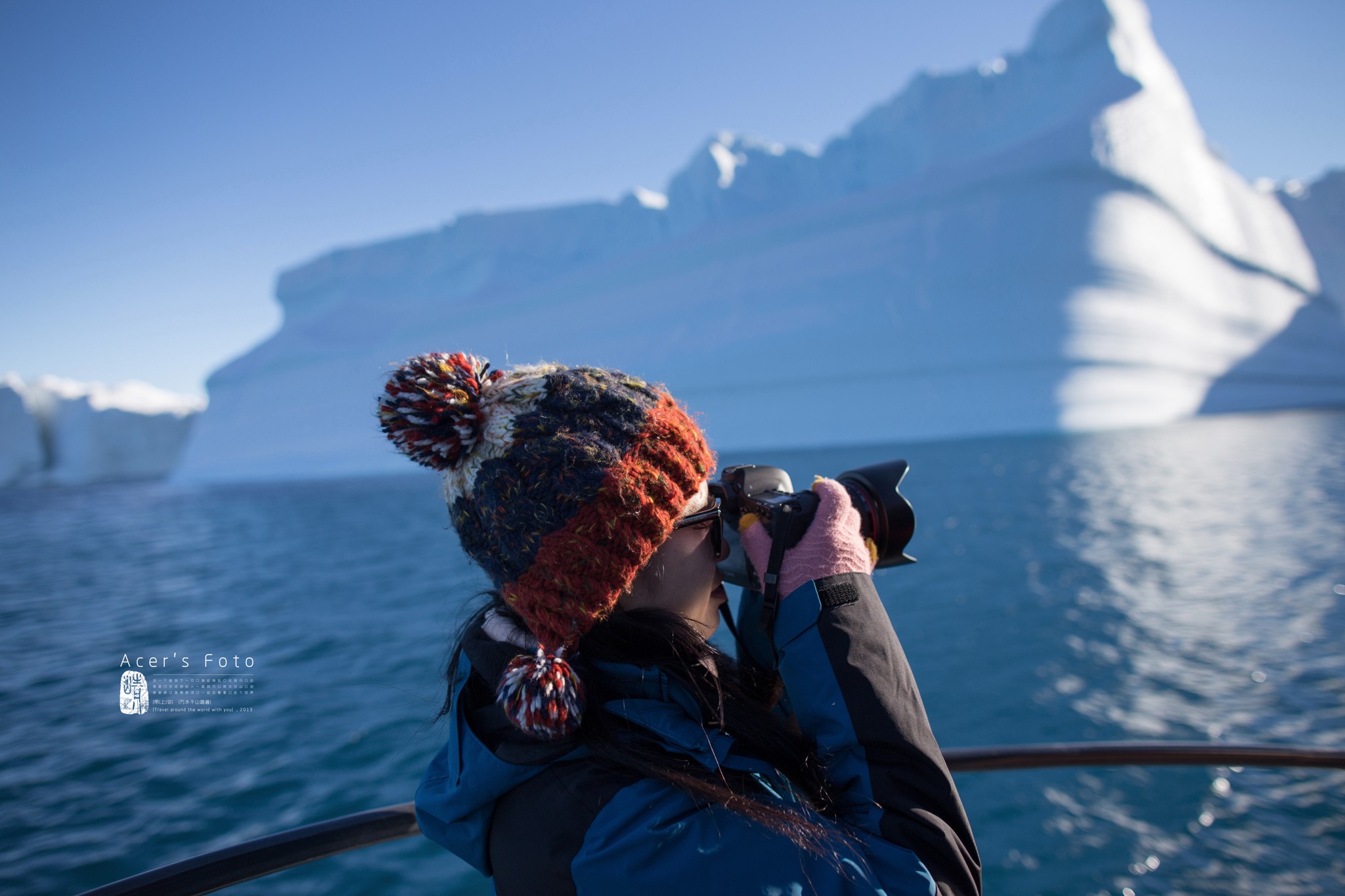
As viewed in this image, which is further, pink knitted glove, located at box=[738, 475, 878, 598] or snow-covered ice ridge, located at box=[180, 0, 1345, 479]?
snow-covered ice ridge, located at box=[180, 0, 1345, 479]

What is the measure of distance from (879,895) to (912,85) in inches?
813

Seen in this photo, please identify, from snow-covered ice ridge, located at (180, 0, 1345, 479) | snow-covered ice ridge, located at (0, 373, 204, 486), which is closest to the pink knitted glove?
snow-covered ice ridge, located at (180, 0, 1345, 479)

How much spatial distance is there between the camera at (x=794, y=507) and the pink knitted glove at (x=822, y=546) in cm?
1

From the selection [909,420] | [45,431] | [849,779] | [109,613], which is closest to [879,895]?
[849,779]

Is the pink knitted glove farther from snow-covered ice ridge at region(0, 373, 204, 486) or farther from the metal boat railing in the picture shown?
snow-covered ice ridge at region(0, 373, 204, 486)

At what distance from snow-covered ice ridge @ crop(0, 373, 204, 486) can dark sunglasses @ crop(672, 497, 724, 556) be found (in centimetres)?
2979

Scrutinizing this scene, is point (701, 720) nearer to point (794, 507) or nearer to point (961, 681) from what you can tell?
point (794, 507)

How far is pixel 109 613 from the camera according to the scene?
541cm

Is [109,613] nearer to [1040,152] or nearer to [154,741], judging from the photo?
[154,741]

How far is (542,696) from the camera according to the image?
490mm

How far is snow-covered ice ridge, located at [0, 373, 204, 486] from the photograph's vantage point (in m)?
23.2

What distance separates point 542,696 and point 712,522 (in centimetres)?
24

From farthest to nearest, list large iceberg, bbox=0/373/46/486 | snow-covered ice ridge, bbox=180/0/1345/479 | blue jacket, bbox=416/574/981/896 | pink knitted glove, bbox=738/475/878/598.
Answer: large iceberg, bbox=0/373/46/486, snow-covered ice ridge, bbox=180/0/1345/479, pink knitted glove, bbox=738/475/878/598, blue jacket, bbox=416/574/981/896

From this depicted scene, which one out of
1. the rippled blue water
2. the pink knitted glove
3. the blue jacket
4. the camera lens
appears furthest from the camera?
the rippled blue water
